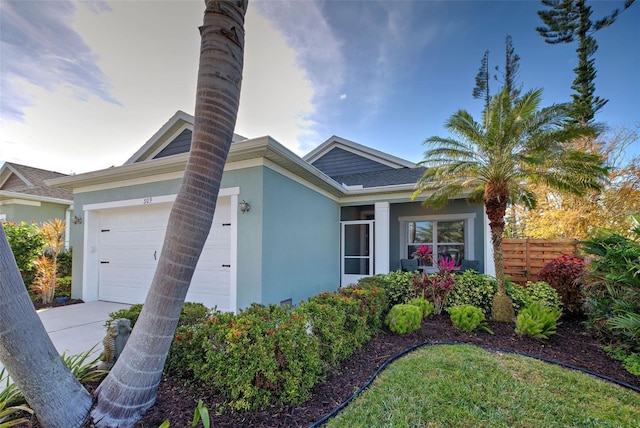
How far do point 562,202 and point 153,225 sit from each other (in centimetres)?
1574

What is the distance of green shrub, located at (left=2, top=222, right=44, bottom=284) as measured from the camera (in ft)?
26.4

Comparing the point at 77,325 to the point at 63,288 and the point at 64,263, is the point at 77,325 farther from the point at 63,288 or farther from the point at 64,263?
A: the point at 64,263

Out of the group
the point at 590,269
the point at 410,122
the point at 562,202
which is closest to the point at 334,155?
the point at 410,122

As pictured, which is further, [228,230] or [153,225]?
[153,225]

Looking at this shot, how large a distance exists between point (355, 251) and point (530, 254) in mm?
5282

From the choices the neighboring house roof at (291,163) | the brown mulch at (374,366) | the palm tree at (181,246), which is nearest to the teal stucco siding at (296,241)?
the neighboring house roof at (291,163)

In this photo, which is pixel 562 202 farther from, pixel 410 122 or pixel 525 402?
pixel 525 402

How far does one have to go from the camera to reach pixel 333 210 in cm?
912

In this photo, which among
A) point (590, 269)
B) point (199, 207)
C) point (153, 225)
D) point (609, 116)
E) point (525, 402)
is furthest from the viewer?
point (609, 116)

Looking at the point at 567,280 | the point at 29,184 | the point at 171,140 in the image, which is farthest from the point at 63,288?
the point at 567,280

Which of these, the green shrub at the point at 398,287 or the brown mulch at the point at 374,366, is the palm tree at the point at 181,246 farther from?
the green shrub at the point at 398,287

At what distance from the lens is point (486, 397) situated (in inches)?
117

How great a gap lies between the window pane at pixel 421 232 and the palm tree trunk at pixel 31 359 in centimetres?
1027

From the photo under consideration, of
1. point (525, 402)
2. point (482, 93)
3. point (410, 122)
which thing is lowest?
point (525, 402)
